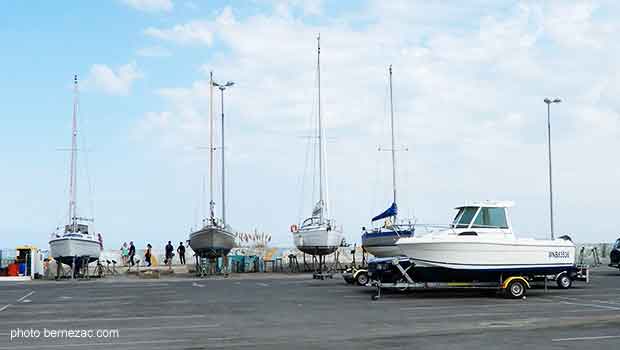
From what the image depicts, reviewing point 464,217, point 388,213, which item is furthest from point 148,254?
point 464,217

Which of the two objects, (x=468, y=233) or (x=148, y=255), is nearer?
(x=468, y=233)

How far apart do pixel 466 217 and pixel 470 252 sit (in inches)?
58.5

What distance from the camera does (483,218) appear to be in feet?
75.6

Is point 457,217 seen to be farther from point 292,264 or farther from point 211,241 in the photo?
Result: point 292,264

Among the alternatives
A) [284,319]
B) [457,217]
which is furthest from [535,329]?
[457,217]

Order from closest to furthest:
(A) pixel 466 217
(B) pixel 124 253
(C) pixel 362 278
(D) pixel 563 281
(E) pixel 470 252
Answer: (E) pixel 470 252, (A) pixel 466 217, (D) pixel 563 281, (C) pixel 362 278, (B) pixel 124 253

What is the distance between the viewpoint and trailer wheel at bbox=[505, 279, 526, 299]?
21.5 m

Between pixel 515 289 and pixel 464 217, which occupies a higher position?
pixel 464 217

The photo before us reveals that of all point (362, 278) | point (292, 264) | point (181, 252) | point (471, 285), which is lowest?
point (292, 264)

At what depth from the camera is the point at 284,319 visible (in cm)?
1636

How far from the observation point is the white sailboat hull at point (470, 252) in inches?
867

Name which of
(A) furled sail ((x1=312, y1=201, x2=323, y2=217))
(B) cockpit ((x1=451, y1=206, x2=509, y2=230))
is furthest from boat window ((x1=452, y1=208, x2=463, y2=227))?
(A) furled sail ((x1=312, y1=201, x2=323, y2=217))

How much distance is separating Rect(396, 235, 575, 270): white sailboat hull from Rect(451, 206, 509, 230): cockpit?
2.36 feet

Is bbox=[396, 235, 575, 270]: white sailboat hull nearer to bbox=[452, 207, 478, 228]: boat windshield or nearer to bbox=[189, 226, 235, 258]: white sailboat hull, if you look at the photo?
bbox=[452, 207, 478, 228]: boat windshield
